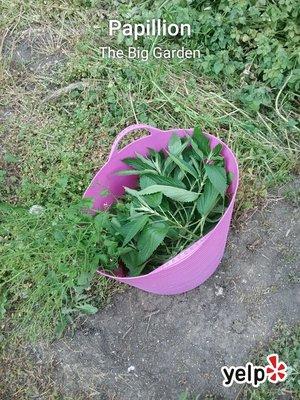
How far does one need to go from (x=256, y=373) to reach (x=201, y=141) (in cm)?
72

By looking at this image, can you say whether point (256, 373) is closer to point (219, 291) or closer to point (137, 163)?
point (219, 291)

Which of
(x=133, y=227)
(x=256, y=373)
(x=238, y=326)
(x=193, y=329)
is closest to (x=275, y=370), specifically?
(x=256, y=373)

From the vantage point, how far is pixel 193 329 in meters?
1.70

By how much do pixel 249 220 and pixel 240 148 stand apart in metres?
0.27

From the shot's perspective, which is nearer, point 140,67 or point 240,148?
point 240,148

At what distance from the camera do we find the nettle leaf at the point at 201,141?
1.59 m

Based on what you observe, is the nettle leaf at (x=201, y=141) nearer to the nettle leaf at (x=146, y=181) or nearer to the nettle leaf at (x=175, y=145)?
the nettle leaf at (x=175, y=145)

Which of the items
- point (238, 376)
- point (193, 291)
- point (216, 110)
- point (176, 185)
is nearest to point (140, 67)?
point (216, 110)

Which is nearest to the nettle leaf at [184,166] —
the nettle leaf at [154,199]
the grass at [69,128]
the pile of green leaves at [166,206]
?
the pile of green leaves at [166,206]

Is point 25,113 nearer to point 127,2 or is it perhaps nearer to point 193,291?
point 127,2

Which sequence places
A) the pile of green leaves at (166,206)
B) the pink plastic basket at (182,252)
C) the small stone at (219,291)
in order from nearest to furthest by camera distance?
the pink plastic basket at (182,252) < the pile of green leaves at (166,206) < the small stone at (219,291)

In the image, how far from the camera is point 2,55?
222 cm

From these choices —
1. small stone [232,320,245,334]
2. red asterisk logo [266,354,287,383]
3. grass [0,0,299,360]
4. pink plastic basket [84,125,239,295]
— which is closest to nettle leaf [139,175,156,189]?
pink plastic basket [84,125,239,295]

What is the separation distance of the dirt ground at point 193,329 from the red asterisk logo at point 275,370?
65 mm
